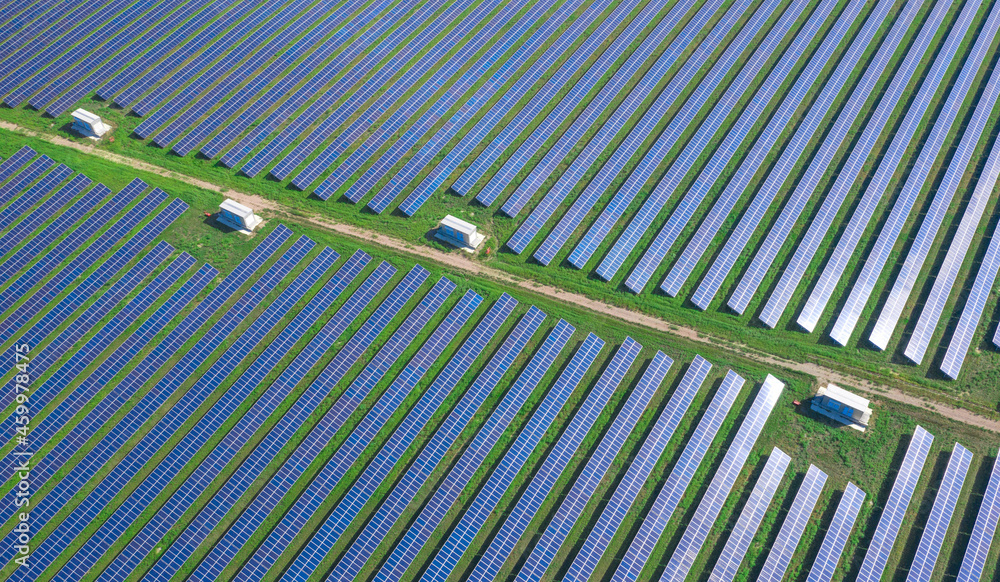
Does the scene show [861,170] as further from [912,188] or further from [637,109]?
[637,109]

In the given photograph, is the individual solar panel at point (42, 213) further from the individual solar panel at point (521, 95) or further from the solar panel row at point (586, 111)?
the solar panel row at point (586, 111)

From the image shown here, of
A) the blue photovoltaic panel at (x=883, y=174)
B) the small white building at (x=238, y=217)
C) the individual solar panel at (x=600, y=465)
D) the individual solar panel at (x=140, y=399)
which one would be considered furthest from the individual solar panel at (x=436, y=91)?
the blue photovoltaic panel at (x=883, y=174)

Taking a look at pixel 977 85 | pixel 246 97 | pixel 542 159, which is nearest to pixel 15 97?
pixel 246 97

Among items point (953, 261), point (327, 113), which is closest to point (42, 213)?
point (327, 113)

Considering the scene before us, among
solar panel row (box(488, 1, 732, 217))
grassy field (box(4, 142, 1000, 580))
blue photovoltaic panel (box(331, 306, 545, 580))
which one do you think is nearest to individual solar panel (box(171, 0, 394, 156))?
solar panel row (box(488, 1, 732, 217))

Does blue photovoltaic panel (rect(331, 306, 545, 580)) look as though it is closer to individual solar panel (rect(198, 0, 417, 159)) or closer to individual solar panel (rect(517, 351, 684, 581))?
individual solar panel (rect(517, 351, 684, 581))

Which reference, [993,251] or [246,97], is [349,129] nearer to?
[246,97]
